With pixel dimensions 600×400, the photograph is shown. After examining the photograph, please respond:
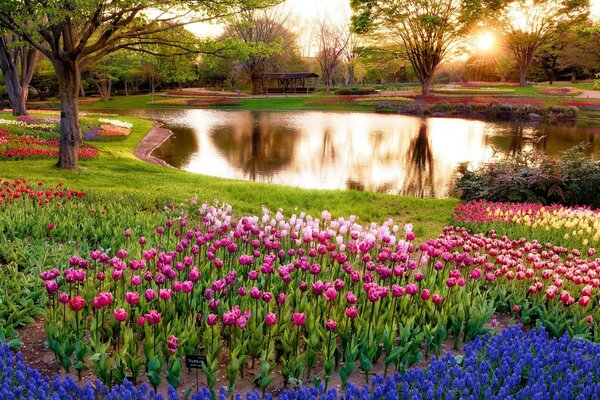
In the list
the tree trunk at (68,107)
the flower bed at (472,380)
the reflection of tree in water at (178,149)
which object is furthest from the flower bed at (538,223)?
the reflection of tree in water at (178,149)

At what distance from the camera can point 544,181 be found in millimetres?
12430

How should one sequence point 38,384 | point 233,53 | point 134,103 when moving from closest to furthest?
point 38,384 → point 233,53 → point 134,103

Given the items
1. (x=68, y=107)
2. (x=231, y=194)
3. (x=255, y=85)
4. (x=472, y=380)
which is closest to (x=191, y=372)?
(x=472, y=380)

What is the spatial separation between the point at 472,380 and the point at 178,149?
21.8 metres

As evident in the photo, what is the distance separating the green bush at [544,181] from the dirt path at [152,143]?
12.0m

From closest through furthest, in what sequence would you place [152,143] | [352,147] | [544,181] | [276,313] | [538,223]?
[276,313], [538,223], [544,181], [352,147], [152,143]

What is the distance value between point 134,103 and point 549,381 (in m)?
62.8

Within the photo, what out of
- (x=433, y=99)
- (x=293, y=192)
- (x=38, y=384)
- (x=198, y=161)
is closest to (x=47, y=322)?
(x=38, y=384)

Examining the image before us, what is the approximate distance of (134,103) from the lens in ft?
202

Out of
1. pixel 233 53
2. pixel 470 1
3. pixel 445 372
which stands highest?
pixel 470 1

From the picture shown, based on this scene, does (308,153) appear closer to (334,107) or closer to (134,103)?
(334,107)

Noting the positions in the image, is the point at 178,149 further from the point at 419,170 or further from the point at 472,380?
the point at 472,380

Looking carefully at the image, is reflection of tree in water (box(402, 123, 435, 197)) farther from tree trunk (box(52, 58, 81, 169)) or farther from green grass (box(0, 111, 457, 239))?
tree trunk (box(52, 58, 81, 169))

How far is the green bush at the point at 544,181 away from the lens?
1243 centimetres
